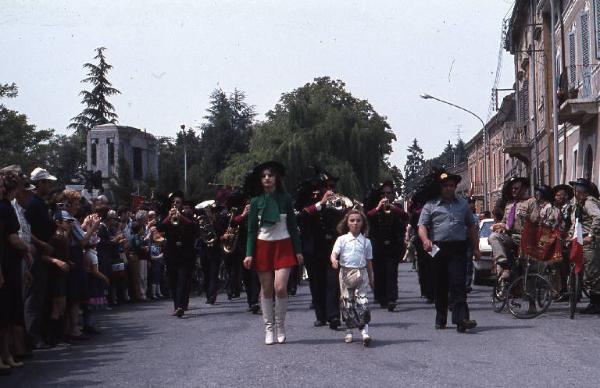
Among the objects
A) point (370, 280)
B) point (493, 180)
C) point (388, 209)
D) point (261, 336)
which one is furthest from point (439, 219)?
point (493, 180)

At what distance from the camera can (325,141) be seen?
59406 mm

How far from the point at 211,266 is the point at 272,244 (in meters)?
7.16

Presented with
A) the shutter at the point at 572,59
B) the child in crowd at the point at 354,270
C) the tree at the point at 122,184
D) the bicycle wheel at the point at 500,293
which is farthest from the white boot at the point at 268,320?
the tree at the point at 122,184

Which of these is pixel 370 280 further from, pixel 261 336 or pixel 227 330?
pixel 227 330

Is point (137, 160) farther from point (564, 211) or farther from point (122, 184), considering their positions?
point (564, 211)

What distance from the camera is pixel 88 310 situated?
1248cm

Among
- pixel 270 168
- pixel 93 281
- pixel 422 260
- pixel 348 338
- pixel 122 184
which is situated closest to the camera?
pixel 348 338

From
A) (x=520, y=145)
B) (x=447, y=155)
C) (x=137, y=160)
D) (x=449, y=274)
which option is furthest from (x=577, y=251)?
(x=447, y=155)

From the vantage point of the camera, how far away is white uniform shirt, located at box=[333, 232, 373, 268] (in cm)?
1077

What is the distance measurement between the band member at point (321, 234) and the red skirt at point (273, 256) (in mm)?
1678

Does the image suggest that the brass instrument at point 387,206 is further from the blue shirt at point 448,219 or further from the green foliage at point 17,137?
the green foliage at point 17,137

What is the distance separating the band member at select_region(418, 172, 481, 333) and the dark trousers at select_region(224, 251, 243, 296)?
6226 mm

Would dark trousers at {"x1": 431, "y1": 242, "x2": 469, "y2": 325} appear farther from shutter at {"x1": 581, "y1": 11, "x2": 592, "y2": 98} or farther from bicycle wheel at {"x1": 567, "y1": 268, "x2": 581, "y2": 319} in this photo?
shutter at {"x1": 581, "y1": 11, "x2": 592, "y2": 98}

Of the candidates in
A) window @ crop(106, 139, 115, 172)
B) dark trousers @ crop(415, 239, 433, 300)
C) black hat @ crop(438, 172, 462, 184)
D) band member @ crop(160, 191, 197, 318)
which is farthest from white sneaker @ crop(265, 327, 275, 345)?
window @ crop(106, 139, 115, 172)
